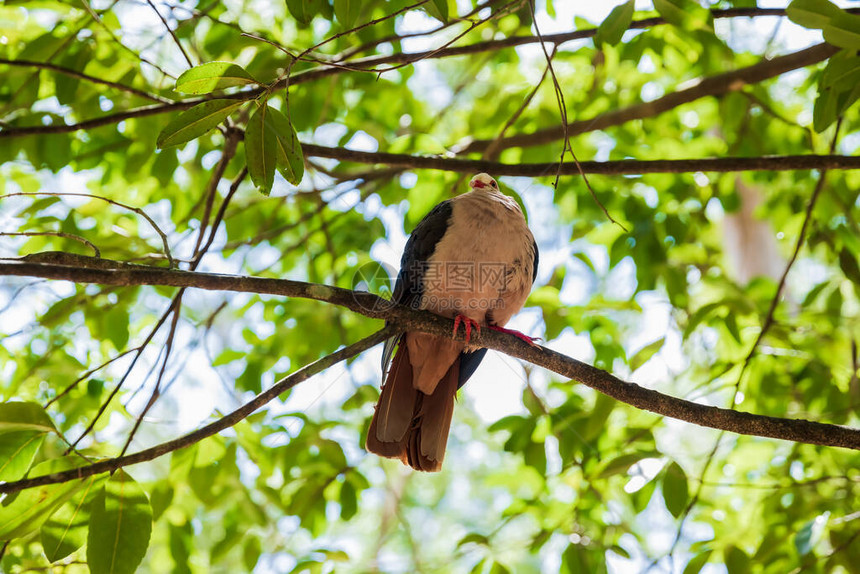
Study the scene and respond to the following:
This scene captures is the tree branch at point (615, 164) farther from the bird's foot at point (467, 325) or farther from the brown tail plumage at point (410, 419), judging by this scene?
the brown tail plumage at point (410, 419)

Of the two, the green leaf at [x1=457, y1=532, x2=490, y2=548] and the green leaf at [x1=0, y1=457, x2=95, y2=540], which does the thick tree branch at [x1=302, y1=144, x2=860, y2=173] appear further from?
the green leaf at [x1=457, y1=532, x2=490, y2=548]

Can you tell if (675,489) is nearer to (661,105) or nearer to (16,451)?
(661,105)

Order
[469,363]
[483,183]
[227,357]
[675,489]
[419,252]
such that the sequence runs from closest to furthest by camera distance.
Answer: [675,489] < [419,252] < [469,363] < [483,183] < [227,357]

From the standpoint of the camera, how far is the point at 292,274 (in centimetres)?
464

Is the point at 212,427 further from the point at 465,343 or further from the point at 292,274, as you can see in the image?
the point at 292,274

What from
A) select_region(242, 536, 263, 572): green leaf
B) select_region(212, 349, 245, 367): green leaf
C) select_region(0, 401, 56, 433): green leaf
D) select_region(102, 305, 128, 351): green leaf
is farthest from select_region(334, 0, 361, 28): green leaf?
select_region(242, 536, 263, 572): green leaf

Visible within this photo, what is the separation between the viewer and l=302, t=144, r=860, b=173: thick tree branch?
2.53 metres

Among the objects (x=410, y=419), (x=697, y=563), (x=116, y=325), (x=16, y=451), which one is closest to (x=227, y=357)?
(x=116, y=325)

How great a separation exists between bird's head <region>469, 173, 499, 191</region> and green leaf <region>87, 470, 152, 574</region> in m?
1.95

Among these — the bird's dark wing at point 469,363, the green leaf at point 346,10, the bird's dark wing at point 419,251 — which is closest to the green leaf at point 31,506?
the bird's dark wing at point 419,251

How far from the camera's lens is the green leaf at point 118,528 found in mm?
1872

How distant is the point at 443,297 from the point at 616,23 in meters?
1.28

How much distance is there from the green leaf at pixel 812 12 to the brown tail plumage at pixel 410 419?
1854mm

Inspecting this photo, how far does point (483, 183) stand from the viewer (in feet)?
10.2
